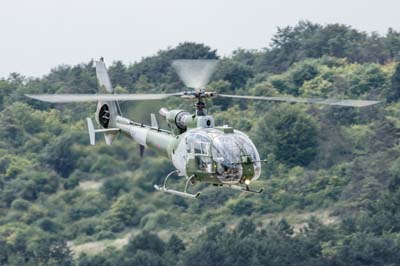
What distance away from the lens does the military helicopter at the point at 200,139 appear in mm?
42156

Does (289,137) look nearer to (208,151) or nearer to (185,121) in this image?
(185,121)

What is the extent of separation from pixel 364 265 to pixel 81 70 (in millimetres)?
35336

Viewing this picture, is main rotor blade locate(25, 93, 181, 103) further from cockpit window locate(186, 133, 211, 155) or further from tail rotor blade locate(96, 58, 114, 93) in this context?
tail rotor blade locate(96, 58, 114, 93)

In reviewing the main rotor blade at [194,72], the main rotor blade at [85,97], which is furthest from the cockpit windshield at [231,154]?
the main rotor blade at [194,72]

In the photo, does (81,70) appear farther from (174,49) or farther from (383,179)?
(383,179)

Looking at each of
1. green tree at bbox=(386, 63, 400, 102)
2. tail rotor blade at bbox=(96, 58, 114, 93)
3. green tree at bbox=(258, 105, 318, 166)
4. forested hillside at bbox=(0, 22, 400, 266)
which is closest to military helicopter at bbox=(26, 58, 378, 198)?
tail rotor blade at bbox=(96, 58, 114, 93)

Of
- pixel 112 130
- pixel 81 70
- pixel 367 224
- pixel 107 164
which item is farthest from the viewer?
pixel 81 70

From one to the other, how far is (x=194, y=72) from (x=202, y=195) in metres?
39.1

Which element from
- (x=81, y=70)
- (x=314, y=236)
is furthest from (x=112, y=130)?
(x=81, y=70)

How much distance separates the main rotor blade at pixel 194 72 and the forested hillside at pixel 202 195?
478 inches

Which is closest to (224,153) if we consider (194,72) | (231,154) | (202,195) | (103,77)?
(231,154)

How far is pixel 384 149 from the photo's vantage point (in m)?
92.9

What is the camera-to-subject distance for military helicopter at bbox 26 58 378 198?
4216 cm

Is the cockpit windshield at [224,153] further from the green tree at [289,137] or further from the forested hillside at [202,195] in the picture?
the green tree at [289,137]
